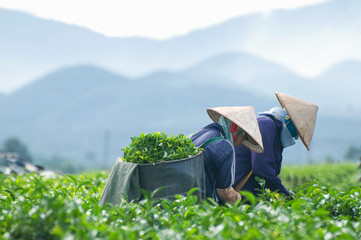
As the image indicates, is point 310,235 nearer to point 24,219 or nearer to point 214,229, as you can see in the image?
point 214,229

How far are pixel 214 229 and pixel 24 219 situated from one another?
105 centimetres

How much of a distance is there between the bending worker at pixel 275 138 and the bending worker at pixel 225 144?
353 millimetres

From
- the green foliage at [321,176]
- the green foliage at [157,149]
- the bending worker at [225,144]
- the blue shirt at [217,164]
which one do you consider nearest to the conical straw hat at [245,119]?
the bending worker at [225,144]

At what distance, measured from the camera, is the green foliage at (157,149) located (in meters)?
3.39

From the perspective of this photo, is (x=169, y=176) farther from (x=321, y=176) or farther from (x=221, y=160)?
(x=321, y=176)

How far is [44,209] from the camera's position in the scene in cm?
247

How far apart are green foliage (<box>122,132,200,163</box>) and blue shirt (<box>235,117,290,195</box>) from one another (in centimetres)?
95

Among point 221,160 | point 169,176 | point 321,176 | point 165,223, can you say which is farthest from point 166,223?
point 321,176

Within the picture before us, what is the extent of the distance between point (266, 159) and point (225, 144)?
A: 0.79 meters

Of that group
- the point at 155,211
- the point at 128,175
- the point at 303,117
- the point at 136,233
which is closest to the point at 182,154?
the point at 128,175

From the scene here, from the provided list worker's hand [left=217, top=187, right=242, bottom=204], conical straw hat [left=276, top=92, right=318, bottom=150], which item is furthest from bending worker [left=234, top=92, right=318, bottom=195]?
worker's hand [left=217, top=187, right=242, bottom=204]

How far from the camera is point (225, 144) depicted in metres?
3.68

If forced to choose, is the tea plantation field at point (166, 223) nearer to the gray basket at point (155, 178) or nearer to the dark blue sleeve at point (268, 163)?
the gray basket at point (155, 178)

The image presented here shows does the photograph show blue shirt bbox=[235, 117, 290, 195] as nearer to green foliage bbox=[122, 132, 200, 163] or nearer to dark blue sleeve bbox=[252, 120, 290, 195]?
dark blue sleeve bbox=[252, 120, 290, 195]
